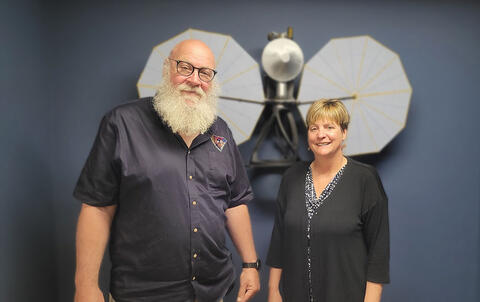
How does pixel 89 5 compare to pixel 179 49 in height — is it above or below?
above

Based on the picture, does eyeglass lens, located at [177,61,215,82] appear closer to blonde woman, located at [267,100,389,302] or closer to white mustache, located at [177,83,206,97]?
white mustache, located at [177,83,206,97]

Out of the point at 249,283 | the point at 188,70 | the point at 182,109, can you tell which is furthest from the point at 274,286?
the point at 188,70

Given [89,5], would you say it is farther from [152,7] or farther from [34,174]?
[34,174]

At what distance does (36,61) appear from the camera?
1.83 m

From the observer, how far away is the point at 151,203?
1.24m

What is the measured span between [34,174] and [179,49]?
111cm

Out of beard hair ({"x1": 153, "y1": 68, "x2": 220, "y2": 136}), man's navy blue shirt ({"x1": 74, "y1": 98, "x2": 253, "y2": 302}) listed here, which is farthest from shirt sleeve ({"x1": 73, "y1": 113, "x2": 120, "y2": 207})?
beard hair ({"x1": 153, "y1": 68, "x2": 220, "y2": 136})

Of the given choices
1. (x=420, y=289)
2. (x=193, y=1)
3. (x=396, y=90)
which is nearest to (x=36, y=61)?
(x=193, y=1)

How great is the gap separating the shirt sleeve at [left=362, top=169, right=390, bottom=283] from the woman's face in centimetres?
21

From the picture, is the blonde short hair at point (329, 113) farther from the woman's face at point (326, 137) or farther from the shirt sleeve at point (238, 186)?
the shirt sleeve at point (238, 186)

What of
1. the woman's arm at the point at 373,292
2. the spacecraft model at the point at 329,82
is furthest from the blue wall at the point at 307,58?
the woman's arm at the point at 373,292

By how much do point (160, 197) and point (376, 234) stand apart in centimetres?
87

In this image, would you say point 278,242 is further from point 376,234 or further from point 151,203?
point 151,203

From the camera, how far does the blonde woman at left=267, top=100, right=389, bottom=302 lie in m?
1.30
